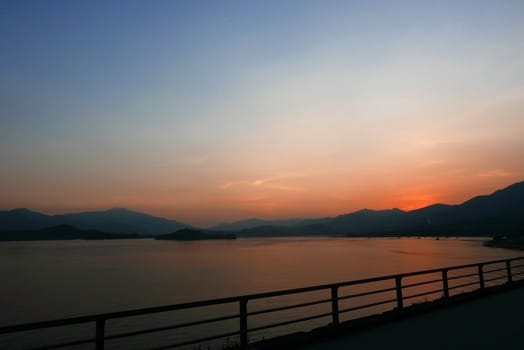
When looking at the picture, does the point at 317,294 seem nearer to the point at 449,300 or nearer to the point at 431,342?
the point at 449,300

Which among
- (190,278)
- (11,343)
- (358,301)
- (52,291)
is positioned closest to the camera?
(11,343)

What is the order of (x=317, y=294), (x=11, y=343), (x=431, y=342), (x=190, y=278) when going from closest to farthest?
1. (x=431, y=342)
2. (x=11, y=343)
3. (x=317, y=294)
4. (x=190, y=278)

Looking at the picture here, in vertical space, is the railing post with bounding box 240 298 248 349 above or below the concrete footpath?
above

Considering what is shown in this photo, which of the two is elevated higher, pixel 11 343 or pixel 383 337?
pixel 383 337

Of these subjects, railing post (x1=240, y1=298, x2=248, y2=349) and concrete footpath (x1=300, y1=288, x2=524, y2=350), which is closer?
railing post (x1=240, y1=298, x2=248, y2=349)

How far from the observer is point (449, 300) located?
1362 centimetres

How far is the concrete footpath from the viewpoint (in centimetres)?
845

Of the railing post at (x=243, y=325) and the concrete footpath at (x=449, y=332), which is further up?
the railing post at (x=243, y=325)

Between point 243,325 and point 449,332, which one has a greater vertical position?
point 243,325

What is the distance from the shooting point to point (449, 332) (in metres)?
9.55

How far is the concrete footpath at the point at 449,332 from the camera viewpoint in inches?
333

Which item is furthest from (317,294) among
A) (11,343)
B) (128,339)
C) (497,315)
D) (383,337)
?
(383,337)

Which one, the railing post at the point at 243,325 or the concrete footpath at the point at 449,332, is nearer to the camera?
the railing post at the point at 243,325

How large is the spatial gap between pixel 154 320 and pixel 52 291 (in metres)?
22.4
